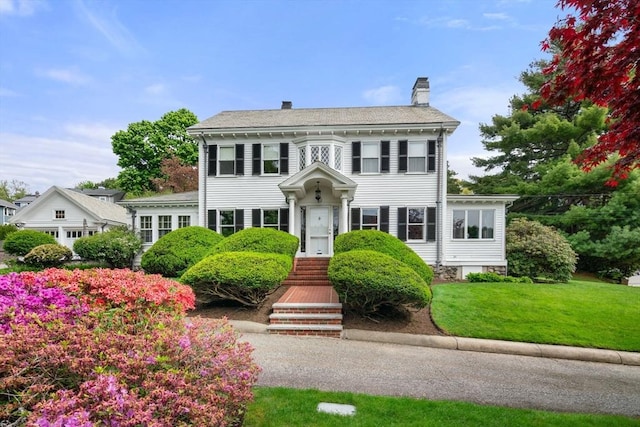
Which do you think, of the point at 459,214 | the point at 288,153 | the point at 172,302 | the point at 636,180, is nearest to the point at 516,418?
the point at 172,302

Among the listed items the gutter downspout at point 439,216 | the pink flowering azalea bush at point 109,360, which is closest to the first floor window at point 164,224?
the pink flowering azalea bush at point 109,360

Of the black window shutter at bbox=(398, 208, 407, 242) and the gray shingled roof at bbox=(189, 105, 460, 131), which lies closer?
the black window shutter at bbox=(398, 208, 407, 242)

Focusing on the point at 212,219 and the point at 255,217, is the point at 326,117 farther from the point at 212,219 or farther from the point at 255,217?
the point at 212,219

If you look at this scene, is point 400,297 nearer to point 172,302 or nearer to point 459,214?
point 172,302

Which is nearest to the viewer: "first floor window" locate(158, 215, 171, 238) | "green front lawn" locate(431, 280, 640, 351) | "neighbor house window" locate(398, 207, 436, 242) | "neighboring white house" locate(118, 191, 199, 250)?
"green front lawn" locate(431, 280, 640, 351)

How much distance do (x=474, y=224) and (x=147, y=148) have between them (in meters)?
34.1

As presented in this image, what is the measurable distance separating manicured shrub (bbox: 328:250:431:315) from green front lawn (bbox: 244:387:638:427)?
3082 mm

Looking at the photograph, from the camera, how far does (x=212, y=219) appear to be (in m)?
14.6

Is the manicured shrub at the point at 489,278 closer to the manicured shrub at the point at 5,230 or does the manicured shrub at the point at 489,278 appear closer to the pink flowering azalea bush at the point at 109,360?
the pink flowering azalea bush at the point at 109,360

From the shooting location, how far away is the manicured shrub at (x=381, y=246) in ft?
29.8

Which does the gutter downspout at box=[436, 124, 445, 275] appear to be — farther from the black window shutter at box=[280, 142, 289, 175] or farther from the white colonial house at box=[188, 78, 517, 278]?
the black window shutter at box=[280, 142, 289, 175]

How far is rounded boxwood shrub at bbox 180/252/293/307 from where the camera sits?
7859mm

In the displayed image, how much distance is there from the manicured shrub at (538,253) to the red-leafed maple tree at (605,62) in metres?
11.0

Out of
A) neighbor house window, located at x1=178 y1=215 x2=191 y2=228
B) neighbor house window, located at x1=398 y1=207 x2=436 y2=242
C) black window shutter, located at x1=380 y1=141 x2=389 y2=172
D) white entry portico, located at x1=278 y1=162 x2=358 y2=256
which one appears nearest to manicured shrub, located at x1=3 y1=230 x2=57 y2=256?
neighbor house window, located at x1=178 y1=215 x2=191 y2=228
